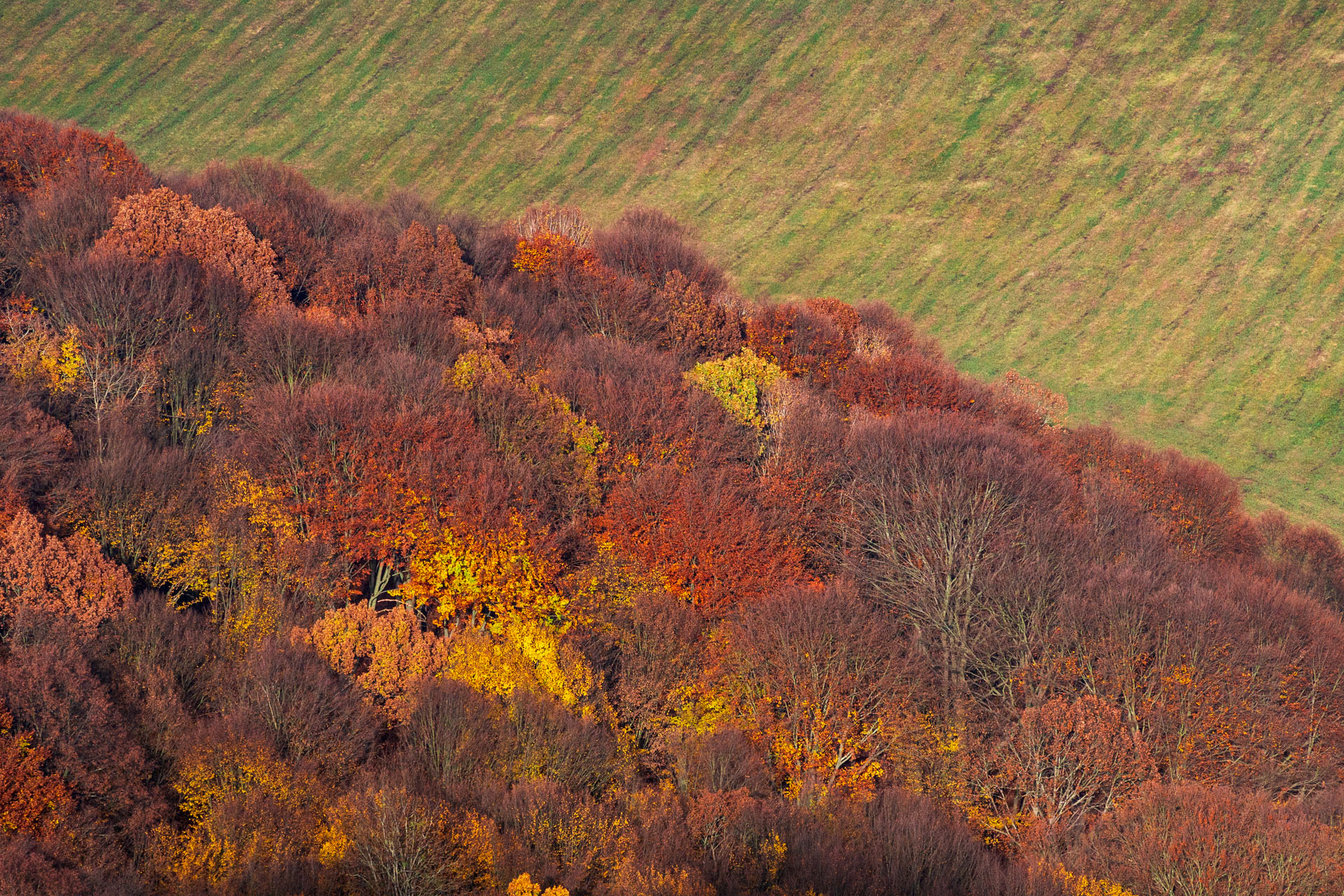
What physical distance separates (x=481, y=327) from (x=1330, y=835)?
206 feet

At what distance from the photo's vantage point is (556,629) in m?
63.6

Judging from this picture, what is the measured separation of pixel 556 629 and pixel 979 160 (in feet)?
461

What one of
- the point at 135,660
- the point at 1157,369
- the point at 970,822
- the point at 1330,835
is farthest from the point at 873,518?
the point at 1157,369

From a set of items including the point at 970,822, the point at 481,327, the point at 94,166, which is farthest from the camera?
the point at 94,166

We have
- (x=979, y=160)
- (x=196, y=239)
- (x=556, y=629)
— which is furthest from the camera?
(x=979, y=160)

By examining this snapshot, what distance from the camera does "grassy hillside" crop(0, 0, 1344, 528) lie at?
544 feet

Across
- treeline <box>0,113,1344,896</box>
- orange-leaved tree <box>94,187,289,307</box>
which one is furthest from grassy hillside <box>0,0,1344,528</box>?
orange-leaved tree <box>94,187,289,307</box>

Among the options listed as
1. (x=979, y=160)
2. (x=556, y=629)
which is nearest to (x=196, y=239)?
(x=556, y=629)

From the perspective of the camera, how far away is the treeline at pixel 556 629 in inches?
1873

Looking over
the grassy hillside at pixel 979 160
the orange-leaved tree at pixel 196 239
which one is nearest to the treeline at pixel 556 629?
the orange-leaved tree at pixel 196 239

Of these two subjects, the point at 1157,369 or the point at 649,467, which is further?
the point at 1157,369

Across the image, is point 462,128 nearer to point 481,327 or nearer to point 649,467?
point 481,327

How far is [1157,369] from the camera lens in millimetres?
159625

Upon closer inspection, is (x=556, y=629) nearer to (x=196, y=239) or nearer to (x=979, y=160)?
(x=196, y=239)
